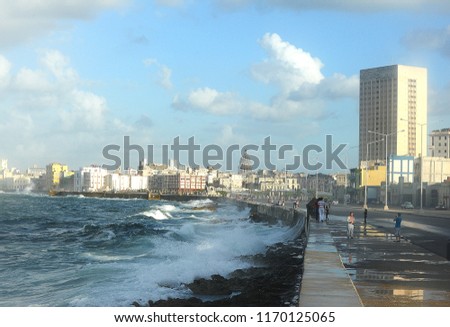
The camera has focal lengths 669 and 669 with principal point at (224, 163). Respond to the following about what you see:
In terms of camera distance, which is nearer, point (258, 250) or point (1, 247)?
point (258, 250)

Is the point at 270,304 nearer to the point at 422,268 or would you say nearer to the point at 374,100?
the point at 422,268

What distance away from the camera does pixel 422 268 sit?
48.9 feet

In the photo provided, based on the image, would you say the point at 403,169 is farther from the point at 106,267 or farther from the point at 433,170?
the point at 106,267

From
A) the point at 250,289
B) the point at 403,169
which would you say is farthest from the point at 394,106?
the point at 250,289

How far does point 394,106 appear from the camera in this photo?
175875 mm

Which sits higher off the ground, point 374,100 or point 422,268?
point 374,100

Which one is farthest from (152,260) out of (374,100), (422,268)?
(374,100)

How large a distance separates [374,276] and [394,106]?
168777mm

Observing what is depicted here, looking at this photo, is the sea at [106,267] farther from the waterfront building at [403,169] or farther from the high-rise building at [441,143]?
the high-rise building at [441,143]

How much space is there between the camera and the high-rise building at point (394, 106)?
162750 mm

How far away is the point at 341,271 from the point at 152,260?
12.3 meters

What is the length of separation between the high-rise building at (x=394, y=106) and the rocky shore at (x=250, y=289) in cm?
13854
